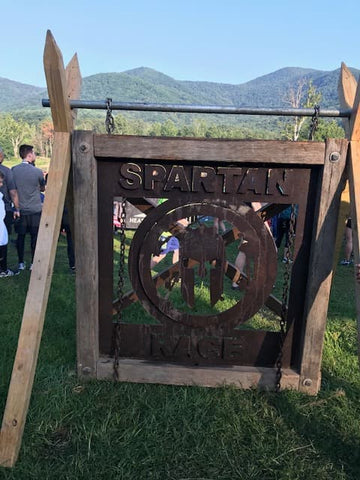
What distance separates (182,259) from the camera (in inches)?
108

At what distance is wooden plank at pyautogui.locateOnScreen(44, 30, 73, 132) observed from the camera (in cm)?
218

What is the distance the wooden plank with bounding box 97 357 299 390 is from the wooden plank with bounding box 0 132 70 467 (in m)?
0.77

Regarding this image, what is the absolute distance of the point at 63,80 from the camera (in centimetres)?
231

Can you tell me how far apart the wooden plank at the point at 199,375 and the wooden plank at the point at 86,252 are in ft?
0.54

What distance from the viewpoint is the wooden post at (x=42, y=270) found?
85.3 inches

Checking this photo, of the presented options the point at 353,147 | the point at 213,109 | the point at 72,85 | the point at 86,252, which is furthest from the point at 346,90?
the point at 86,252

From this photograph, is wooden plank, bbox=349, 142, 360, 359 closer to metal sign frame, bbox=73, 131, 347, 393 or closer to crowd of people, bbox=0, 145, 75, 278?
metal sign frame, bbox=73, 131, 347, 393

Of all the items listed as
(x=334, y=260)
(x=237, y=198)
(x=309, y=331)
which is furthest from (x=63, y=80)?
(x=309, y=331)

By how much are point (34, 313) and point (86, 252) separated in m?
0.62

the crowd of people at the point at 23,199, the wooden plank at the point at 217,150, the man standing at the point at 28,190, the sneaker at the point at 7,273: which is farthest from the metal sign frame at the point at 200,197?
the man standing at the point at 28,190

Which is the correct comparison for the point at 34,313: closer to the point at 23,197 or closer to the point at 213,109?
the point at 213,109

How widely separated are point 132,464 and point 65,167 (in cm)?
183

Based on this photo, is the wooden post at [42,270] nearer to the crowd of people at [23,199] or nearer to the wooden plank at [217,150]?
the wooden plank at [217,150]

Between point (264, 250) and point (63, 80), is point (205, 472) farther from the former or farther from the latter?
point (63, 80)
